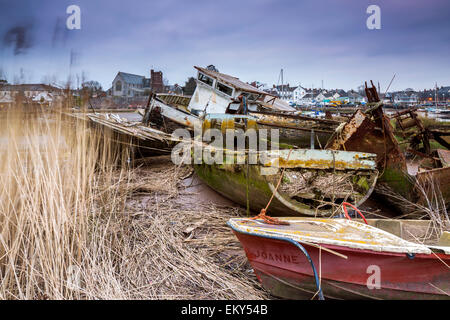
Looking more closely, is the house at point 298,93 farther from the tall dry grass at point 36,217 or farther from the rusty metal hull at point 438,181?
the tall dry grass at point 36,217

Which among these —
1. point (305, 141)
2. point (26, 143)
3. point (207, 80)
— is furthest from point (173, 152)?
point (26, 143)

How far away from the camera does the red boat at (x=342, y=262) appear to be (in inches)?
100

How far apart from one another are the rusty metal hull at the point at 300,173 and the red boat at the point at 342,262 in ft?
3.73

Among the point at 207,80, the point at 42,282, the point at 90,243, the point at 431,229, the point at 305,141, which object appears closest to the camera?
the point at 42,282

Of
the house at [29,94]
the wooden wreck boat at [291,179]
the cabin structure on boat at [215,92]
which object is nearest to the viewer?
the house at [29,94]

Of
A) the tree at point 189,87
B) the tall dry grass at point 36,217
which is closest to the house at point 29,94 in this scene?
the tall dry grass at point 36,217

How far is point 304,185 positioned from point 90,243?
3.35 meters

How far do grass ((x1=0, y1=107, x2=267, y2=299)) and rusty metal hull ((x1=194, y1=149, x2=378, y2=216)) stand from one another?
0.84 metres

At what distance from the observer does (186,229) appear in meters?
4.45

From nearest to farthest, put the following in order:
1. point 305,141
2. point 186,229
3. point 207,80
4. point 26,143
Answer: point 26,143, point 186,229, point 305,141, point 207,80

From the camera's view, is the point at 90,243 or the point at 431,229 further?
the point at 431,229

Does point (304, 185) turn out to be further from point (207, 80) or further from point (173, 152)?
point (207, 80)

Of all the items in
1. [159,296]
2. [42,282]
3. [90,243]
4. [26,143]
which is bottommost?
[159,296]

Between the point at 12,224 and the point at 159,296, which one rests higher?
the point at 12,224
